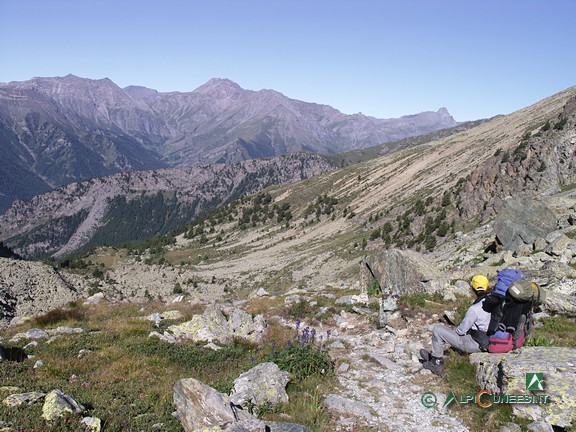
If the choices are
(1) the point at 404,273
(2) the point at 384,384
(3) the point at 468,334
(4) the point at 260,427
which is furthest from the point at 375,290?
(4) the point at 260,427

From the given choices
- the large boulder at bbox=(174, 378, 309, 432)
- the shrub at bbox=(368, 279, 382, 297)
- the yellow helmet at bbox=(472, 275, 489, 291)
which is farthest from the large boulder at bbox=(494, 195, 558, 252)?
the large boulder at bbox=(174, 378, 309, 432)

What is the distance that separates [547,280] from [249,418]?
14565mm

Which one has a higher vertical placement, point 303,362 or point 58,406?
point 58,406

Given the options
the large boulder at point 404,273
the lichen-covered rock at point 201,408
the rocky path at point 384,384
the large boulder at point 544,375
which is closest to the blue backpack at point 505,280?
the large boulder at point 544,375

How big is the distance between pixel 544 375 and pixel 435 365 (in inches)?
119

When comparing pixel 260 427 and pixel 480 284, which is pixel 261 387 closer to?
pixel 260 427

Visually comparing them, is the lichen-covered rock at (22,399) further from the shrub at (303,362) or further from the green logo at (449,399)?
the green logo at (449,399)

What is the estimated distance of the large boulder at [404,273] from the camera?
63.7 ft

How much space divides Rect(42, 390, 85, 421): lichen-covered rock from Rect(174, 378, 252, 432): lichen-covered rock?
205cm

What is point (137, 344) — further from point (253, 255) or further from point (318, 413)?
point (253, 255)

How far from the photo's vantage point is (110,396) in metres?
9.26

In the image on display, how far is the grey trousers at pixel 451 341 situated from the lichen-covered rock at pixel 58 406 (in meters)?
8.80

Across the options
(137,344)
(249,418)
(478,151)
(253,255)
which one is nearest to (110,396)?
(249,418)

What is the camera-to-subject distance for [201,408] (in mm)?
7730
